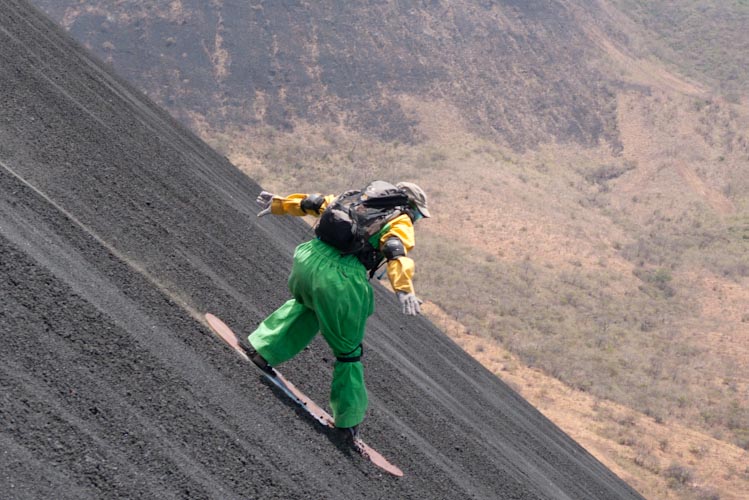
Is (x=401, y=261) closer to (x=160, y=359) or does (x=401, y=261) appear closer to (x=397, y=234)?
(x=397, y=234)

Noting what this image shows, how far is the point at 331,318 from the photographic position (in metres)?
4.87

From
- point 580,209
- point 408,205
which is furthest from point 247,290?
point 580,209

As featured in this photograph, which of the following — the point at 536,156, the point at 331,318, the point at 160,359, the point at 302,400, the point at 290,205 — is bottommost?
the point at 160,359

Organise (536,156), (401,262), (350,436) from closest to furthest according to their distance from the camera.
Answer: (401,262)
(350,436)
(536,156)

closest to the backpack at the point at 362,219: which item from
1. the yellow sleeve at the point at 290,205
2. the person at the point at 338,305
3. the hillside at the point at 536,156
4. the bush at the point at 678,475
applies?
the person at the point at 338,305

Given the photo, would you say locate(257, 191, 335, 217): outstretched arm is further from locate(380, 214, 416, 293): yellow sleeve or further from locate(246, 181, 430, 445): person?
locate(380, 214, 416, 293): yellow sleeve

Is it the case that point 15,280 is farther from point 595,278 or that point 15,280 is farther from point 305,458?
point 595,278

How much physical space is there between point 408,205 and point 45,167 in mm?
3050

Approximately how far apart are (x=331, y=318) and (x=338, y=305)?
0.35ft

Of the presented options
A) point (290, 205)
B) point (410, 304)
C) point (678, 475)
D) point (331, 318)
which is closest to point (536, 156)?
point (678, 475)

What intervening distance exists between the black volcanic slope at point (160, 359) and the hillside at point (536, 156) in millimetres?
5776

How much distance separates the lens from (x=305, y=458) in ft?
15.2

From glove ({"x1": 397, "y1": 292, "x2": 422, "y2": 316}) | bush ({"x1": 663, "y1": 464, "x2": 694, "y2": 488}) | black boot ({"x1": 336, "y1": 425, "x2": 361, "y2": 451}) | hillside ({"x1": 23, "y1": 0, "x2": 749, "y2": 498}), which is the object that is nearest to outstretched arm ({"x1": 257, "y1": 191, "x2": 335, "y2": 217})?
glove ({"x1": 397, "y1": 292, "x2": 422, "y2": 316})

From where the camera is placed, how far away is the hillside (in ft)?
56.6
